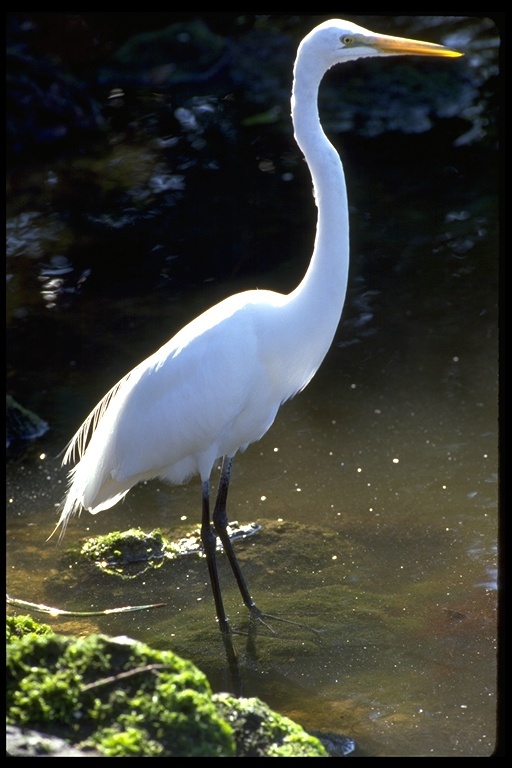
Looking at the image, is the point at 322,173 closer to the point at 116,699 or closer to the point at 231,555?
the point at 231,555

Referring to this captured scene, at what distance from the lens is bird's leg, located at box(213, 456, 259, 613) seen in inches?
129

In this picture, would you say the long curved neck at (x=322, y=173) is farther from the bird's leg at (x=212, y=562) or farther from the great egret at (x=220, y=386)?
the bird's leg at (x=212, y=562)

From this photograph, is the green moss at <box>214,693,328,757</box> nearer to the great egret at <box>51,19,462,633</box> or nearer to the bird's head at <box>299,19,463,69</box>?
the great egret at <box>51,19,462,633</box>

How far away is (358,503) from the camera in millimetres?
3908

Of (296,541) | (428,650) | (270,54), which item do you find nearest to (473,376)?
(296,541)

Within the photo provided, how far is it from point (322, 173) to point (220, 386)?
31.2 inches

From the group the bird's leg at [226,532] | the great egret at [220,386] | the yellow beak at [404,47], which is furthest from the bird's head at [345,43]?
the bird's leg at [226,532]

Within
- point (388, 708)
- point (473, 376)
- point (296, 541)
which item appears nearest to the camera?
point (388, 708)

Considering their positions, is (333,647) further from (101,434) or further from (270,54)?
(270,54)

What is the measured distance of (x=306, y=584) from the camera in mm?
3406

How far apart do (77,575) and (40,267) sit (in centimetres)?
339

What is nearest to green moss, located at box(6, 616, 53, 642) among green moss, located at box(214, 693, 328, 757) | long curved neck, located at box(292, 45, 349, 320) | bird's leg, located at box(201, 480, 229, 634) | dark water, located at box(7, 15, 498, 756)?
dark water, located at box(7, 15, 498, 756)

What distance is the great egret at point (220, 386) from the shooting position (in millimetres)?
3137

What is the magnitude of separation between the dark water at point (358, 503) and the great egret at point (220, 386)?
0.98ft
